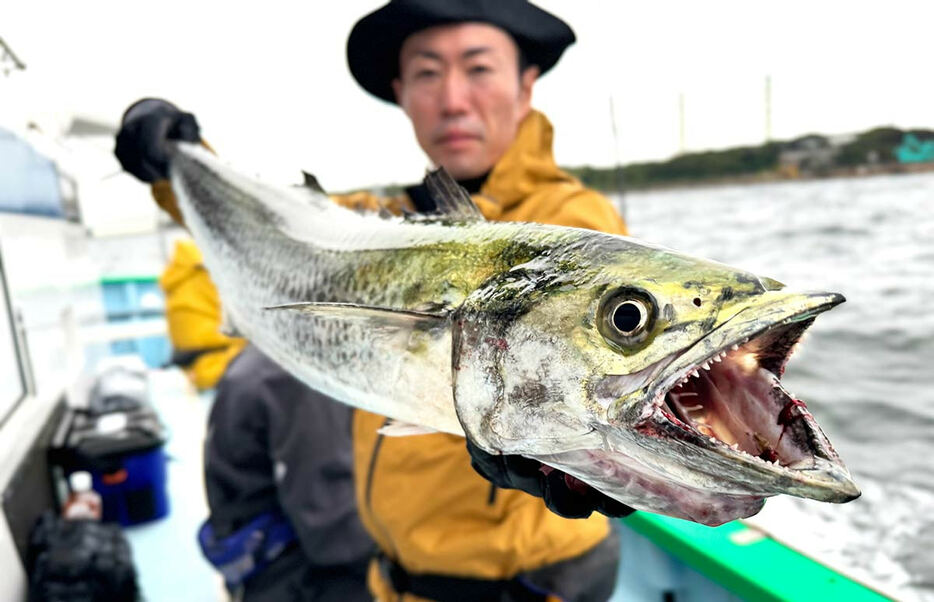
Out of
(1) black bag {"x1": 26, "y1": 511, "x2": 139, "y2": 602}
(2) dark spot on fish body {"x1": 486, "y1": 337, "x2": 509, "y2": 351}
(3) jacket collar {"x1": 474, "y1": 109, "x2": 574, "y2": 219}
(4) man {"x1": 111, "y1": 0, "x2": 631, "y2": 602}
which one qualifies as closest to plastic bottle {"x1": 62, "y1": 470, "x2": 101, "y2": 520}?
(1) black bag {"x1": 26, "y1": 511, "x2": 139, "y2": 602}

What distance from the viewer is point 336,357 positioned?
49.2 inches

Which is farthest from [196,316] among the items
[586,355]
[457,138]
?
[586,355]

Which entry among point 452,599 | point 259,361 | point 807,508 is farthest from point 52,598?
point 807,508

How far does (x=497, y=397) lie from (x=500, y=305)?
0.44 ft

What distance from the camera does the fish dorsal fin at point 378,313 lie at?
1.01 meters

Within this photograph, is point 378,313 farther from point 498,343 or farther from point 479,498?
point 479,498

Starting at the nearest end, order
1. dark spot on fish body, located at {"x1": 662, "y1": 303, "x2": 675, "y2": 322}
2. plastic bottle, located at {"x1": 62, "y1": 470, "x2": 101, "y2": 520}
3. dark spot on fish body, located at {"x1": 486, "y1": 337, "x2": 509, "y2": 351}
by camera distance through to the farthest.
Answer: dark spot on fish body, located at {"x1": 662, "y1": 303, "x2": 675, "y2": 322}
dark spot on fish body, located at {"x1": 486, "y1": 337, "x2": 509, "y2": 351}
plastic bottle, located at {"x1": 62, "y1": 470, "x2": 101, "y2": 520}

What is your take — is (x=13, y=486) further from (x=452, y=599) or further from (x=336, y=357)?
(x=336, y=357)

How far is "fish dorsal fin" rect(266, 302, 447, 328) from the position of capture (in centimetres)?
101

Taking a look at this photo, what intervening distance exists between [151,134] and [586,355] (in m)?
1.81

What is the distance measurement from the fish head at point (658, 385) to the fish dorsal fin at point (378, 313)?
0.13m

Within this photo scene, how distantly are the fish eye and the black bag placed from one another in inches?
112

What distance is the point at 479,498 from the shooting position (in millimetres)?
1759

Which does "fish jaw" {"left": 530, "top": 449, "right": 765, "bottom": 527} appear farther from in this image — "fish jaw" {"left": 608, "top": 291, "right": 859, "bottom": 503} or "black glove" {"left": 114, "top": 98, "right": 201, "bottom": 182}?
"black glove" {"left": 114, "top": 98, "right": 201, "bottom": 182}
